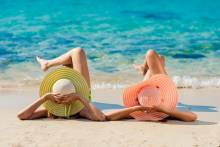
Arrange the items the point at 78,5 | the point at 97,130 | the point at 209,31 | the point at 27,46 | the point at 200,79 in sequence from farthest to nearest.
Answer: the point at 78,5 < the point at 209,31 < the point at 27,46 < the point at 200,79 < the point at 97,130

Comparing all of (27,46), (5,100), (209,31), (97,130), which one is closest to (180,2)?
(209,31)

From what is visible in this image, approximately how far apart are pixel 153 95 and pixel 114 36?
271 inches

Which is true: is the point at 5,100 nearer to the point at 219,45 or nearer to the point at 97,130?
the point at 97,130

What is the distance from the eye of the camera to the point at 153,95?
6.12 metres

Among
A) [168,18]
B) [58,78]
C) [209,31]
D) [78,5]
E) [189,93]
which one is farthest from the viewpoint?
[78,5]

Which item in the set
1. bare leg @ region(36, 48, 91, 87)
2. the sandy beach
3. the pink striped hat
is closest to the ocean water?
bare leg @ region(36, 48, 91, 87)

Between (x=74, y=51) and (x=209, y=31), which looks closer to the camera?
(x=74, y=51)

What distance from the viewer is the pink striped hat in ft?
19.7

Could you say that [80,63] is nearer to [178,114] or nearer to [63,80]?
[63,80]

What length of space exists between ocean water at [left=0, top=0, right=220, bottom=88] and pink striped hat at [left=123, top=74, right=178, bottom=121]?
1.93 metres

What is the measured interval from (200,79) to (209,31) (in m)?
5.47

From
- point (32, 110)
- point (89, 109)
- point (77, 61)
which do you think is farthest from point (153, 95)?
point (32, 110)

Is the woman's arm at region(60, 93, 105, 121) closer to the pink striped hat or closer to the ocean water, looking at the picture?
the pink striped hat

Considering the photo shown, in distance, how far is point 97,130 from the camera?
5539 mm
